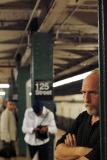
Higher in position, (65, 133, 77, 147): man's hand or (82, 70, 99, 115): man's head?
(82, 70, 99, 115): man's head

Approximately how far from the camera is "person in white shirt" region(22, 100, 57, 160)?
7.78m

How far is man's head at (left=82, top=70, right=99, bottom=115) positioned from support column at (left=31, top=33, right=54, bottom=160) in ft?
16.4

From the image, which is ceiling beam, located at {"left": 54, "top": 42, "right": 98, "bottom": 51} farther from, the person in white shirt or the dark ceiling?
the person in white shirt

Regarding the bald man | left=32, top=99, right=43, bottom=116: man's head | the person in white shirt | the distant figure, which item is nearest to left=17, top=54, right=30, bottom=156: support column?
the distant figure

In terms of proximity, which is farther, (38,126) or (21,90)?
(21,90)

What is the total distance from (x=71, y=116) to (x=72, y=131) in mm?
14102

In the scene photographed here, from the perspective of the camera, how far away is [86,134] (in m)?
3.44

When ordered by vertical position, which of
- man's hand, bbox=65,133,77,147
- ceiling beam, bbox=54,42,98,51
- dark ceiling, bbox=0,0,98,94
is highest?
dark ceiling, bbox=0,0,98,94

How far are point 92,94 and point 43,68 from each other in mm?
5394

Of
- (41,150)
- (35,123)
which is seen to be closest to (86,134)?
(35,123)

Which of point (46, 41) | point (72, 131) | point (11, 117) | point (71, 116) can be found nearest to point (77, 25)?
point (46, 41)

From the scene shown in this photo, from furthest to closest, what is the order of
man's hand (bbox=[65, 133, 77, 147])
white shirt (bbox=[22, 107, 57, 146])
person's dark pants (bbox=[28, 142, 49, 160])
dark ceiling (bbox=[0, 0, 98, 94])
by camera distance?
person's dark pants (bbox=[28, 142, 49, 160]), white shirt (bbox=[22, 107, 57, 146]), dark ceiling (bbox=[0, 0, 98, 94]), man's hand (bbox=[65, 133, 77, 147])

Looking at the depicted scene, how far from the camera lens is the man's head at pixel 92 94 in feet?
10.5

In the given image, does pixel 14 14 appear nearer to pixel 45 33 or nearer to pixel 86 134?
pixel 45 33
